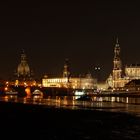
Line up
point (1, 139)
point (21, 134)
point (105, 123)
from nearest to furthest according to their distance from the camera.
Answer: point (1, 139)
point (21, 134)
point (105, 123)

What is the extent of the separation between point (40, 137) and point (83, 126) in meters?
9.98

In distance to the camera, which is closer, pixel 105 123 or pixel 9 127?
pixel 9 127

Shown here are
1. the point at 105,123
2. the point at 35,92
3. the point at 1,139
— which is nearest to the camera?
the point at 1,139

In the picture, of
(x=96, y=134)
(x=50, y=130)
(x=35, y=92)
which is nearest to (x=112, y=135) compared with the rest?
(x=96, y=134)

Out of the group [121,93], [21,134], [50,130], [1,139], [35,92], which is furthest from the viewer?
[35,92]

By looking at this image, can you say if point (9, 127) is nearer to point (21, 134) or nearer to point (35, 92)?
point (21, 134)

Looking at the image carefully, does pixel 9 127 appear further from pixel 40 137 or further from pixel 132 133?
pixel 132 133

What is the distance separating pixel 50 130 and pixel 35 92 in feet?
480

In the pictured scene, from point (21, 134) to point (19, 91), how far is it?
501 ft

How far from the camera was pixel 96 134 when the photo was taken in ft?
123

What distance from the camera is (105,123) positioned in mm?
47062

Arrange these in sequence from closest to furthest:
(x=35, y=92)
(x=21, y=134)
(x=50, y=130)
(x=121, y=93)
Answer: (x=21, y=134)
(x=50, y=130)
(x=121, y=93)
(x=35, y=92)

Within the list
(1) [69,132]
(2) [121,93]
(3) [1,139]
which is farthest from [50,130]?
(2) [121,93]

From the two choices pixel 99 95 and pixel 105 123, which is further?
pixel 99 95
